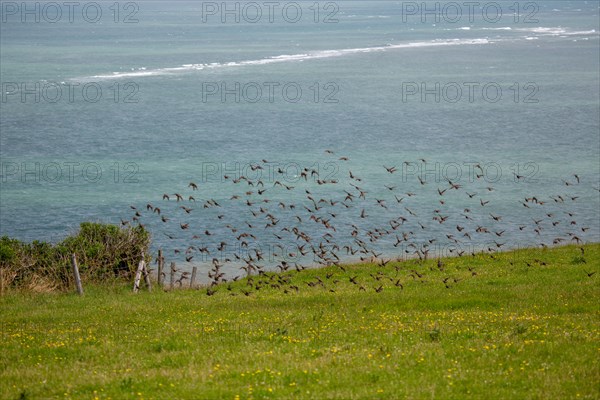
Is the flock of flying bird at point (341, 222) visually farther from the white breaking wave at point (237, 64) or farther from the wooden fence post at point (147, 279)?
the white breaking wave at point (237, 64)

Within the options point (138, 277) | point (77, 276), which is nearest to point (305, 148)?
point (138, 277)

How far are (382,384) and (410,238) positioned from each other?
44.7 meters

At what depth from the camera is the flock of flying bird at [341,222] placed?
57.3 m

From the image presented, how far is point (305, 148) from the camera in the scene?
97.3 metres

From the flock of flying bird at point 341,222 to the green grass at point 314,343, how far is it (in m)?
14.3

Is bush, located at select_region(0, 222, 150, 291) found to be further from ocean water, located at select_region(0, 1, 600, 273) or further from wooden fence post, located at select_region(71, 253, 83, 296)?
ocean water, located at select_region(0, 1, 600, 273)

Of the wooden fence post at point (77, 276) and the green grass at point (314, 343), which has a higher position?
the green grass at point (314, 343)

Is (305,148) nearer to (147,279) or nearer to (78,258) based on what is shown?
(78,258)

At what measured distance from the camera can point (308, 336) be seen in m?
24.0

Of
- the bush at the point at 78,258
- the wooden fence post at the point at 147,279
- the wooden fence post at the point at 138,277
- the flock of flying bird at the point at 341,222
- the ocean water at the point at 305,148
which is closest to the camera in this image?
the wooden fence post at the point at 138,277

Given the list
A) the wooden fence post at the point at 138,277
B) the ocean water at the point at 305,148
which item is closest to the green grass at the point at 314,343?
the wooden fence post at the point at 138,277

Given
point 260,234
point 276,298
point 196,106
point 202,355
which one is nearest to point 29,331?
point 202,355

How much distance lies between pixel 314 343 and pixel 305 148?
7505 cm

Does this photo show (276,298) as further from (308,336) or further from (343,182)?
(343,182)
